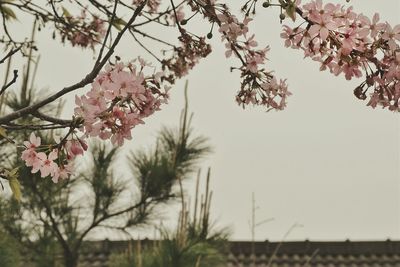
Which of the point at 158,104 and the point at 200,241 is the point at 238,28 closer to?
the point at 158,104

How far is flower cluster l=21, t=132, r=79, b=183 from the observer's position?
1.36 meters

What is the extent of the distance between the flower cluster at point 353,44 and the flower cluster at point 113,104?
379 millimetres

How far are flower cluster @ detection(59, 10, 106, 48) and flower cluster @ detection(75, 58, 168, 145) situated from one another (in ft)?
5.13

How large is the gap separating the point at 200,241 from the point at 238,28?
73.6 inches

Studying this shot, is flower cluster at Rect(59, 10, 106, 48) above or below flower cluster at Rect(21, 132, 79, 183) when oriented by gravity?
above

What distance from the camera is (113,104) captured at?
51.9 inches

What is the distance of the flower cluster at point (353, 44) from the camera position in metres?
1.40

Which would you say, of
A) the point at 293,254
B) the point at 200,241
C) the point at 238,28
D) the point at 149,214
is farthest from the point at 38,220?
the point at 293,254

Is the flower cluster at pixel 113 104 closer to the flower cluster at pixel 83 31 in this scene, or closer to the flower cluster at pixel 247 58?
the flower cluster at pixel 247 58

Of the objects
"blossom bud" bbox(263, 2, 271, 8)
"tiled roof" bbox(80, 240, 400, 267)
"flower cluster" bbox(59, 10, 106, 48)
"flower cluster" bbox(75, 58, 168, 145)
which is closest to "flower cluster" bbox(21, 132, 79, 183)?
"flower cluster" bbox(75, 58, 168, 145)

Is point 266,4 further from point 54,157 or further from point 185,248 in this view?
point 185,248

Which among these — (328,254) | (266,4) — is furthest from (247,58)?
(328,254)

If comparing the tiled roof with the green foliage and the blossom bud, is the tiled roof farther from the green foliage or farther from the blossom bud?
the blossom bud

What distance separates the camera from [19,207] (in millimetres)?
3840
